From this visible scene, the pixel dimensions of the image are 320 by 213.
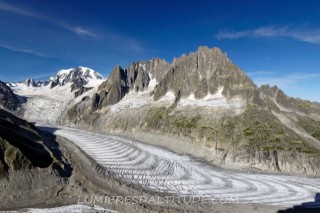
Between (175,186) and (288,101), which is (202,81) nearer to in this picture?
(288,101)

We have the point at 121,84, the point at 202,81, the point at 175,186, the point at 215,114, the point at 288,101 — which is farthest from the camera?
the point at 121,84

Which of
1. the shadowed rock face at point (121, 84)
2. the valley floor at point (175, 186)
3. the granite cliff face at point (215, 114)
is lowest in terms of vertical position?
the valley floor at point (175, 186)

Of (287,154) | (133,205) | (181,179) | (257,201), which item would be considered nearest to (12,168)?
(133,205)

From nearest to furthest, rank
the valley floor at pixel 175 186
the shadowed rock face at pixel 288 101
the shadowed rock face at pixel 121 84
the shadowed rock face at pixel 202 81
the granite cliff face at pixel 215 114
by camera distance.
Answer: the valley floor at pixel 175 186
the granite cliff face at pixel 215 114
the shadowed rock face at pixel 202 81
the shadowed rock face at pixel 288 101
the shadowed rock face at pixel 121 84

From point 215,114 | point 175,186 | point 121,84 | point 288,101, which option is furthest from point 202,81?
point 175,186

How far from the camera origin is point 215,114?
10025 centimetres

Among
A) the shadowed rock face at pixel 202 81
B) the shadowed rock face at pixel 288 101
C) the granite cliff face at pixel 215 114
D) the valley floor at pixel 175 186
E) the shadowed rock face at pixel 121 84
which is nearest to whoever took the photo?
the valley floor at pixel 175 186

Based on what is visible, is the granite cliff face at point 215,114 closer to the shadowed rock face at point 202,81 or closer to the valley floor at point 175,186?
the shadowed rock face at point 202,81

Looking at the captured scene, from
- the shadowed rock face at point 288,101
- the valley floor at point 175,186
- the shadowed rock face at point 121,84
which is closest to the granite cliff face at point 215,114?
the shadowed rock face at point 288,101

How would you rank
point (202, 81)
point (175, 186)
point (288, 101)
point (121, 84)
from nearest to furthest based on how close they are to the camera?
point (175, 186) → point (202, 81) → point (288, 101) → point (121, 84)

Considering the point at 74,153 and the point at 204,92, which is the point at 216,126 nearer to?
the point at 204,92

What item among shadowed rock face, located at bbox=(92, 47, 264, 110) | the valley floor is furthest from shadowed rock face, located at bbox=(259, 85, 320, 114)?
the valley floor

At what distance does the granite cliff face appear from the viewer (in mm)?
73875

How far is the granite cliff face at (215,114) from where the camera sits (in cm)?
7388
